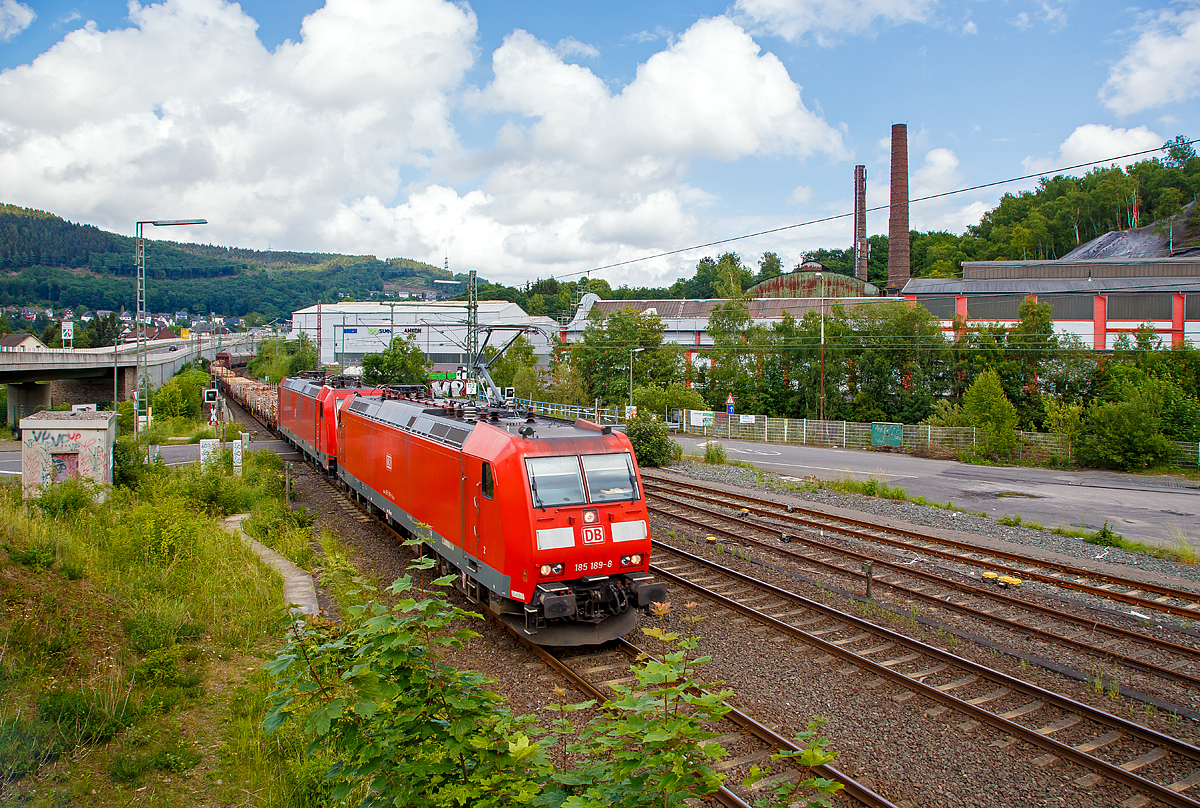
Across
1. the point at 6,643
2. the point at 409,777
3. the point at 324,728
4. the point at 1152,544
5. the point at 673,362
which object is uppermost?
the point at 673,362

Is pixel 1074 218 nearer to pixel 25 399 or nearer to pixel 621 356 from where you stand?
pixel 621 356

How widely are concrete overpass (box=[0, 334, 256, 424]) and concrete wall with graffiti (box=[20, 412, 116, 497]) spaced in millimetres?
13985

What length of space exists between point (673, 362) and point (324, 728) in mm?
55669

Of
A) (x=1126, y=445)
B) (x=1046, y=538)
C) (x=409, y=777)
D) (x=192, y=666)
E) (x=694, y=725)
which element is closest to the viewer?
(x=694, y=725)

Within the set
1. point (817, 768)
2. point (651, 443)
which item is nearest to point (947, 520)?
point (651, 443)

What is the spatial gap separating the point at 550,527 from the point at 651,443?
21.2 m

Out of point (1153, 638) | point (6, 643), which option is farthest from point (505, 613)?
point (1153, 638)

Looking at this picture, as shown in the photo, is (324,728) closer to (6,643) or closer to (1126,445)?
(6,643)

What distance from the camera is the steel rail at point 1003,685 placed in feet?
22.4

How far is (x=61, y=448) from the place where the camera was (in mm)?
16531

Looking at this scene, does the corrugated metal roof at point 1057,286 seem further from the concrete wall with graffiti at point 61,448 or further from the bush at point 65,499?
the bush at point 65,499

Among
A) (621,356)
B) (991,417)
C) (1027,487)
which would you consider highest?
(621,356)

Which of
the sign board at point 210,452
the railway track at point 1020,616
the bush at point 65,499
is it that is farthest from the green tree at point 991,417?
the bush at point 65,499

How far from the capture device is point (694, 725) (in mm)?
3562
